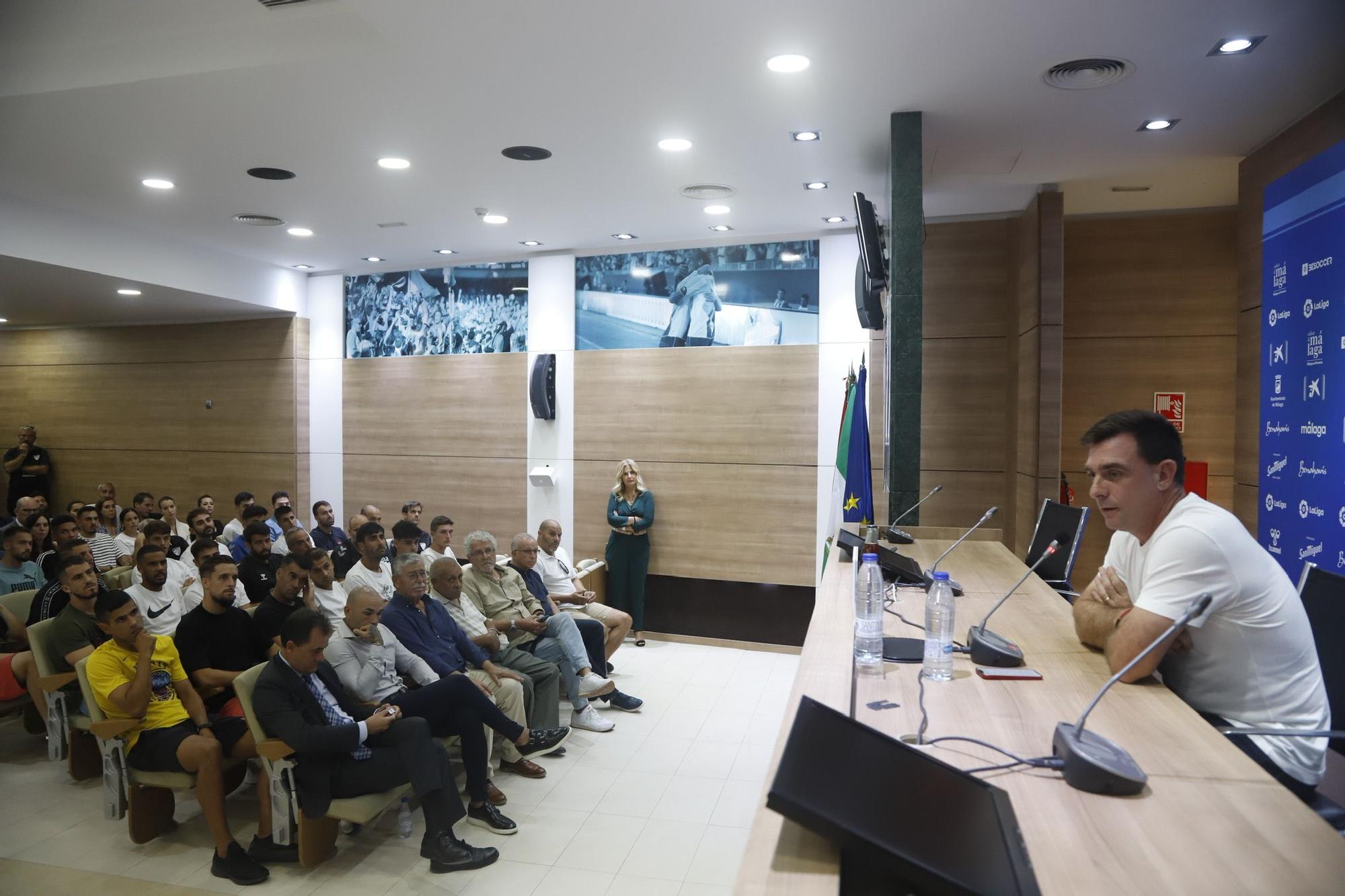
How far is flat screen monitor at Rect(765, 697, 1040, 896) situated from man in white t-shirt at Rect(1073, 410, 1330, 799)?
3.02 feet

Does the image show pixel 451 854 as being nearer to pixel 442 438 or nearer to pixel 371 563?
pixel 371 563

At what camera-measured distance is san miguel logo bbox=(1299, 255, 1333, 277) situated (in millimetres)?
3842

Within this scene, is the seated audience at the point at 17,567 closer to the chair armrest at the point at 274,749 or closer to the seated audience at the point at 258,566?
the seated audience at the point at 258,566

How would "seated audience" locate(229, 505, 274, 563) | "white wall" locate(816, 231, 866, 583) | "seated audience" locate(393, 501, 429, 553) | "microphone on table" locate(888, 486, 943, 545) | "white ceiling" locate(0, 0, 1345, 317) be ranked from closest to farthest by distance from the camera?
"white ceiling" locate(0, 0, 1345, 317) → "microphone on table" locate(888, 486, 943, 545) → "seated audience" locate(229, 505, 274, 563) → "seated audience" locate(393, 501, 429, 553) → "white wall" locate(816, 231, 866, 583)

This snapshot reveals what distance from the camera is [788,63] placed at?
3.64 m

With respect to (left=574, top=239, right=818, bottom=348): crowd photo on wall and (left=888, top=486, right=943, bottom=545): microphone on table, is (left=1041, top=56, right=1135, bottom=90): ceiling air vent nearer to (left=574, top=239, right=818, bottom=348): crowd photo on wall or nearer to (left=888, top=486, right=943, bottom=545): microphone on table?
(left=888, top=486, right=943, bottom=545): microphone on table

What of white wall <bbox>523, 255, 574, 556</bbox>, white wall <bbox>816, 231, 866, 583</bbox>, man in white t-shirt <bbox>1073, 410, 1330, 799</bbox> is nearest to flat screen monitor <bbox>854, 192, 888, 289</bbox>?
white wall <bbox>816, 231, 866, 583</bbox>

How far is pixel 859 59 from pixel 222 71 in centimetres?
288

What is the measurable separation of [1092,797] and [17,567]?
6.12 metres

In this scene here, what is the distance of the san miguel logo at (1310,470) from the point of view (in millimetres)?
3877

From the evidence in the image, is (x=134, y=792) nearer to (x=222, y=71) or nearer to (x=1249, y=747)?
(x=222, y=71)

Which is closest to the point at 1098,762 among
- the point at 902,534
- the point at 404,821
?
the point at 902,534

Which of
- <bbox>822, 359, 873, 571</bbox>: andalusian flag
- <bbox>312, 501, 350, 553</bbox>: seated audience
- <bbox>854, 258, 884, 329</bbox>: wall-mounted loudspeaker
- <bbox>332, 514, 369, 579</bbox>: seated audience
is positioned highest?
<bbox>854, 258, 884, 329</bbox>: wall-mounted loudspeaker

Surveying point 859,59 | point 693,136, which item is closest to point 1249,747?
point 859,59
